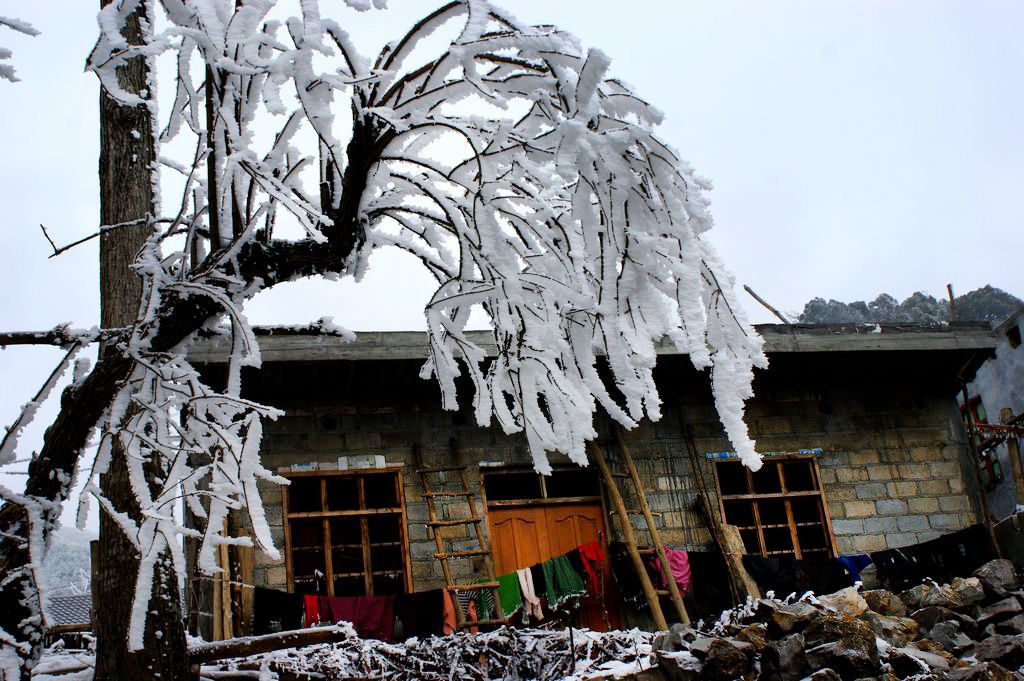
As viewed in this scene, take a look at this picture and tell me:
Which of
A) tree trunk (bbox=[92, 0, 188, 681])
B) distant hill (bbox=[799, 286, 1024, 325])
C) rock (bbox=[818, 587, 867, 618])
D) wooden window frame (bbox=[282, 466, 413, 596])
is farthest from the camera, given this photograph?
distant hill (bbox=[799, 286, 1024, 325])

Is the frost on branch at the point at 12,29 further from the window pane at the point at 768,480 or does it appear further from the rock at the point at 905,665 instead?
the window pane at the point at 768,480

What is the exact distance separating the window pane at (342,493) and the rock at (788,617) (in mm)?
4185

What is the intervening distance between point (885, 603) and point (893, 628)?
2.94ft

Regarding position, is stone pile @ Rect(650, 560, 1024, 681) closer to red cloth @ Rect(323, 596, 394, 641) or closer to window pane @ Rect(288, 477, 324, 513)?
red cloth @ Rect(323, 596, 394, 641)

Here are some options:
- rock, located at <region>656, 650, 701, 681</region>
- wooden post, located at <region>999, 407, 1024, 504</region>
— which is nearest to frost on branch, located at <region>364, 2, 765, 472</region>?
rock, located at <region>656, 650, 701, 681</region>

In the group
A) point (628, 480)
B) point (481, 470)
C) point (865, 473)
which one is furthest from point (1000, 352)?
point (481, 470)

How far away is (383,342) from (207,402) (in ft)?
20.1

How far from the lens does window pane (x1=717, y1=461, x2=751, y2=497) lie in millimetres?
11164

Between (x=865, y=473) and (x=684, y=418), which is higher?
(x=684, y=418)

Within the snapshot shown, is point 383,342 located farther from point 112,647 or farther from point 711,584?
point 112,647

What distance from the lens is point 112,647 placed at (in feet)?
12.5

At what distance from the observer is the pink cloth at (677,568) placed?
9867 millimetres

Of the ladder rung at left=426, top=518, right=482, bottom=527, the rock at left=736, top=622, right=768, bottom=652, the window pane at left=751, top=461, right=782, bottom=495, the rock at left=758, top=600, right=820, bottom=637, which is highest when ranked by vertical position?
the window pane at left=751, top=461, right=782, bottom=495

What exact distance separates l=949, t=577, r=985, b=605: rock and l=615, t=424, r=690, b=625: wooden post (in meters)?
2.50
